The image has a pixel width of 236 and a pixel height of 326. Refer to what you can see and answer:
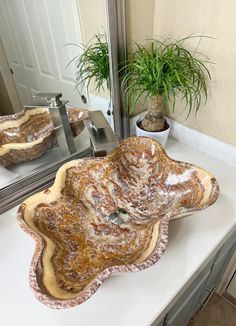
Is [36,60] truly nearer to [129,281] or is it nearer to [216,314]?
[129,281]

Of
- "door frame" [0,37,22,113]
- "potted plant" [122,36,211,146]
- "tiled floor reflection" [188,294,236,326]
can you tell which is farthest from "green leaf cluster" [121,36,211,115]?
"tiled floor reflection" [188,294,236,326]

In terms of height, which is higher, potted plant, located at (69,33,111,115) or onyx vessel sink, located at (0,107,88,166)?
potted plant, located at (69,33,111,115)

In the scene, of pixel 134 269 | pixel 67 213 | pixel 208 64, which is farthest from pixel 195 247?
pixel 208 64

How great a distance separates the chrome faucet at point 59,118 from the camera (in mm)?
739

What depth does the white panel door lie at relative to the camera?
636 mm

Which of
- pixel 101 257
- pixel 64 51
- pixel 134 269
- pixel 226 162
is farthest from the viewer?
pixel 226 162

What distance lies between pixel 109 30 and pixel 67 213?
603 mm

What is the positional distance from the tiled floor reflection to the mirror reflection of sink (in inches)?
36.1

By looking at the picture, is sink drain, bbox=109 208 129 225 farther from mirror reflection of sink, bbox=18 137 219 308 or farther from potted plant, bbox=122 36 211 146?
potted plant, bbox=122 36 211 146

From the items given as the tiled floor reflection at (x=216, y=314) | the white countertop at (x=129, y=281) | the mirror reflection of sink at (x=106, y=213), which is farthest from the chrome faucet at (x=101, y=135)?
the tiled floor reflection at (x=216, y=314)

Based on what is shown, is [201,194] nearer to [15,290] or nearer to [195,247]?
[195,247]

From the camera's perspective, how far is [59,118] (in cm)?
79

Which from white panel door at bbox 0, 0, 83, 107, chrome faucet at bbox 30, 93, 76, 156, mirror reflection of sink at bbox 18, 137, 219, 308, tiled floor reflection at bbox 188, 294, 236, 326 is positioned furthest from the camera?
tiled floor reflection at bbox 188, 294, 236, 326

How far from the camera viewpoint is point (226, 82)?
0.78m
